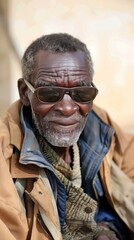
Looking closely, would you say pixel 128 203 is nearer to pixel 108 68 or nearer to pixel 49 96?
pixel 49 96

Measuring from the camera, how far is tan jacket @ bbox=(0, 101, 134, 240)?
228 centimetres

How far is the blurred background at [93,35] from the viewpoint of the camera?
4797mm

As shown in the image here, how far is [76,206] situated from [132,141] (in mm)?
606

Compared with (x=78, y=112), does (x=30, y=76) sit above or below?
above

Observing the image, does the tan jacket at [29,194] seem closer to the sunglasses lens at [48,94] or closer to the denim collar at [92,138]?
the denim collar at [92,138]

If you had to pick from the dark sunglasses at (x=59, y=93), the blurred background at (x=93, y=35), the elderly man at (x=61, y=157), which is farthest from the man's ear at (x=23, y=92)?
the blurred background at (x=93, y=35)

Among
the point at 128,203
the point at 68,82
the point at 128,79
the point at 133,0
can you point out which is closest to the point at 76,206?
the point at 128,203

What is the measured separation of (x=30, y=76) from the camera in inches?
105

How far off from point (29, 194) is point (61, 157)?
473 mm

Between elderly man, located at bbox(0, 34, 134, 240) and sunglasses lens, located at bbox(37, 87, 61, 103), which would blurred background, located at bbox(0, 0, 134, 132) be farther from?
sunglasses lens, located at bbox(37, 87, 61, 103)

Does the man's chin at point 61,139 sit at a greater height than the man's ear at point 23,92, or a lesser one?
lesser

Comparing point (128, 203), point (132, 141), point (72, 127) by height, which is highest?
point (72, 127)

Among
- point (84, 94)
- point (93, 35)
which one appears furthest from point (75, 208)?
point (93, 35)

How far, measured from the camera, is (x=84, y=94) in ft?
8.56
